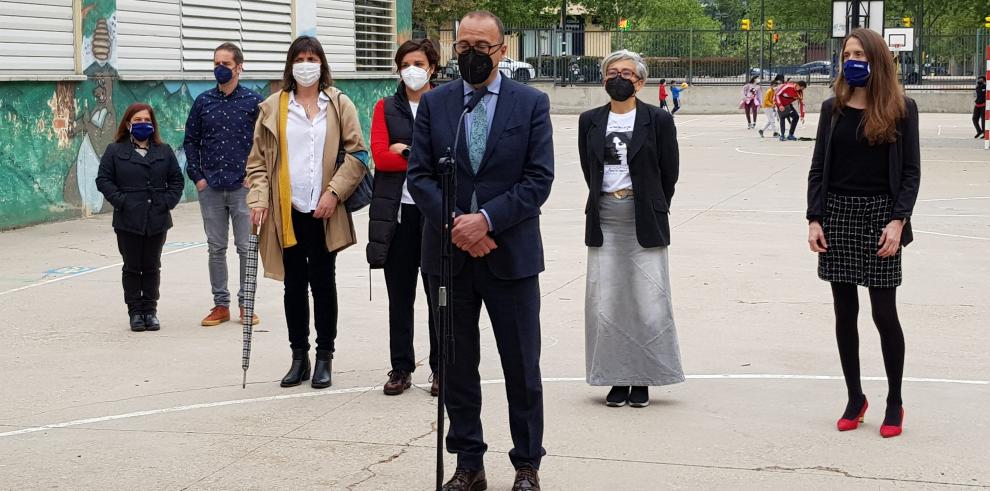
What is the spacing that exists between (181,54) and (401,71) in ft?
37.8

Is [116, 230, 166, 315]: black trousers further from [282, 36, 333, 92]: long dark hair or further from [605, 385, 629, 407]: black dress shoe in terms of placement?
[605, 385, 629, 407]: black dress shoe

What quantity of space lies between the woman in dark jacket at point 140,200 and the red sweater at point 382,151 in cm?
277

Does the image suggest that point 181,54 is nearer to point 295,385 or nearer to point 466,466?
point 295,385

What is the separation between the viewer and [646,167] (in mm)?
6816

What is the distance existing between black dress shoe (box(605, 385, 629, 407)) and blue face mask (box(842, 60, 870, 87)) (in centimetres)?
195

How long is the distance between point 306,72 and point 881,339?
10.9 feet

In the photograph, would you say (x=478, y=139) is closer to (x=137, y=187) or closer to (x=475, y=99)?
(x=475, y=99)

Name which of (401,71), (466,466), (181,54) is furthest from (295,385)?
(181,54)

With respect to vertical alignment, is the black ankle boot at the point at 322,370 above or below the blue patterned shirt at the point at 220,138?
below

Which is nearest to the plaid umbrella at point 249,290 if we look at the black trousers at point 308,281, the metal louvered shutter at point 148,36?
the black trousers at point 308,281

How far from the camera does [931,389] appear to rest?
7.21 metres

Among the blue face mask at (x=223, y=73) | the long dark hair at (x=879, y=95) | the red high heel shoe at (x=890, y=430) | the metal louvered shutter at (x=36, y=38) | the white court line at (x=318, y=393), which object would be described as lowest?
the white court line at (x=318, y=393)

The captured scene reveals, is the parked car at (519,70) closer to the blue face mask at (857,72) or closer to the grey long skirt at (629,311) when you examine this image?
the grey long skirt at (629,311)

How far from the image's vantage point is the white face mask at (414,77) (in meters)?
7.09
